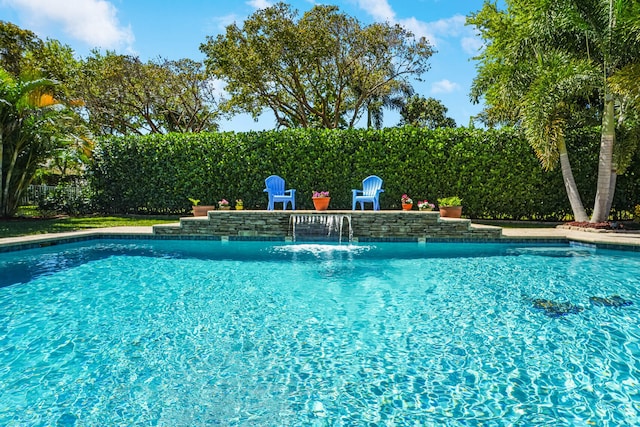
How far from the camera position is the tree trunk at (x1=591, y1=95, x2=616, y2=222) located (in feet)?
35.0

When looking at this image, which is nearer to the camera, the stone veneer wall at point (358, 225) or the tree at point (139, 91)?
the stone veneer wall at point (358, 225)

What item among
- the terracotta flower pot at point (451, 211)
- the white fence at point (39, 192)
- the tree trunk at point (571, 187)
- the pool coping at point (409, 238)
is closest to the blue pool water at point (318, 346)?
the pool coping at point (409, 238)

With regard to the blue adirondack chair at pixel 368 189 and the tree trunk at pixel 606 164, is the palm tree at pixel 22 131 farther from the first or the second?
the tree trunk at pixel 606 164

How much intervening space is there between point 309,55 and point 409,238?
993 centimetres

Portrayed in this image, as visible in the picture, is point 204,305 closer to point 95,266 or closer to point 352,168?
point 95,266

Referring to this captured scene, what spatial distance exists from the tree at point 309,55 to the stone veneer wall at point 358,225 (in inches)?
358

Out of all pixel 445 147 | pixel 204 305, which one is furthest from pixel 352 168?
pixel 204 305

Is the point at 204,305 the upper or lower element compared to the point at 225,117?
lower

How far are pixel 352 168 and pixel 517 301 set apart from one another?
8.38 m

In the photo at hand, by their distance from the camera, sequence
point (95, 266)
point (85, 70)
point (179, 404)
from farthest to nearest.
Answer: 1. point (85, 70)
2. point (95, 266)
3. point (179, 404)

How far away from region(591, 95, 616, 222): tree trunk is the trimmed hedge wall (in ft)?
4.36

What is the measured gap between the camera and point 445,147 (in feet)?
41.2

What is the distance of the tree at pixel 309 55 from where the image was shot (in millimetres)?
16516

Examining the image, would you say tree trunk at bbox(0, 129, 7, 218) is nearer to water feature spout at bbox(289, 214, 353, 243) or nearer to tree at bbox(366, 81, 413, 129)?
water feature spout at bbox(289, 214, 353, 243)
